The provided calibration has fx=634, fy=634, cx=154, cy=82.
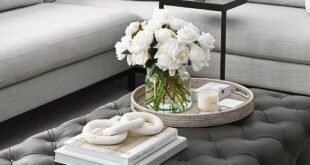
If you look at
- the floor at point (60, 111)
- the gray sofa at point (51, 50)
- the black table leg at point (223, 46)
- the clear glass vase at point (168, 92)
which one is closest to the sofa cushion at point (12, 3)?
the gray sofa at point (51, 50)

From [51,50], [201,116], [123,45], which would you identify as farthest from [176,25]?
[51,50]

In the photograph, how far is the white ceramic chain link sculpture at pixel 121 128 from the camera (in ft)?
6.43

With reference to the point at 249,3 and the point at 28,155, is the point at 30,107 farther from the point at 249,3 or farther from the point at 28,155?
the point at 249,3

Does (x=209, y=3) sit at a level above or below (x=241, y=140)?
above

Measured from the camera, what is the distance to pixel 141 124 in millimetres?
2018

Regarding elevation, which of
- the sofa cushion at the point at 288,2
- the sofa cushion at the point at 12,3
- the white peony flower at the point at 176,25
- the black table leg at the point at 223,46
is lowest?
the black table leg at the point at 223,46

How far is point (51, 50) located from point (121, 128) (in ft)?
4.38

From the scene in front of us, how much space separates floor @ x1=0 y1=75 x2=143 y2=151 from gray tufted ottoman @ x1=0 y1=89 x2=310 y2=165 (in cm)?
96

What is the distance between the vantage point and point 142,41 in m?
2.22

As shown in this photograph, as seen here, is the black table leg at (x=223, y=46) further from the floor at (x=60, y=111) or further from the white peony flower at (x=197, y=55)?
the white peony flower at (x=197, y=55)

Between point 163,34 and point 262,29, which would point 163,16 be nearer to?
point 163,34

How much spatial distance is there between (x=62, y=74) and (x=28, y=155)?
135 cm

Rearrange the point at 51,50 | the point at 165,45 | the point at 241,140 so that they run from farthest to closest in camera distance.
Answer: the point at 51,50 → the point at 165,45 → the point at 241,140

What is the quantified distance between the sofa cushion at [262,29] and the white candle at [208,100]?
116 cm
